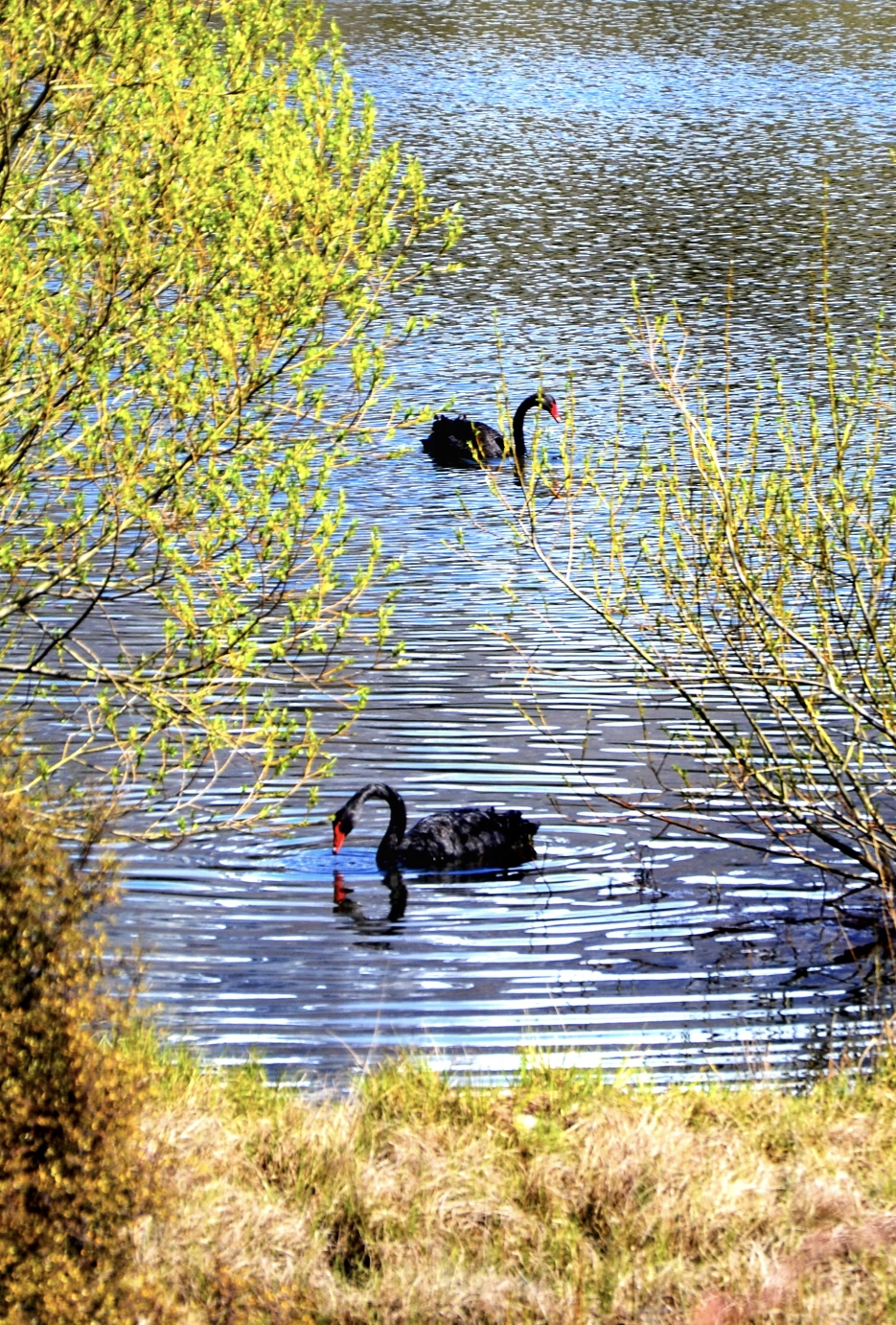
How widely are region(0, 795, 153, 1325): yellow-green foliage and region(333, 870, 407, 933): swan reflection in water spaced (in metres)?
5.86

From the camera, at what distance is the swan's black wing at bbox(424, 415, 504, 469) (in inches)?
A: 1023

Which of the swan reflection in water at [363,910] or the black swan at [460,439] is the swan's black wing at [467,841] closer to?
the swan reflection in water at [363,910]

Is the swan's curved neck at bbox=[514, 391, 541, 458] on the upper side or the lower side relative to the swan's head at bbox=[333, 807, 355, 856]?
lower

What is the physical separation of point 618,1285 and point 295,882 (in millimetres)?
6181

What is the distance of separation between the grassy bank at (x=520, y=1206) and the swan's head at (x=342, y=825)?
4500mm

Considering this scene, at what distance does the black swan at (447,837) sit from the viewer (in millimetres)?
13766

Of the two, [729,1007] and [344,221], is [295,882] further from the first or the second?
[344,221]

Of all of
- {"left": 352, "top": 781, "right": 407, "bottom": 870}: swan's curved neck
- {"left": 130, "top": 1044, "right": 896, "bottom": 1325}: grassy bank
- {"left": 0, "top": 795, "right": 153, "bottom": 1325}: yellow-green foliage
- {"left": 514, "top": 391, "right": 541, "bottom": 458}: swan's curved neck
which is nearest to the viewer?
{"left": 0, "top": 795, "right": 153, "bottom": 1325}: yellow-green foliage

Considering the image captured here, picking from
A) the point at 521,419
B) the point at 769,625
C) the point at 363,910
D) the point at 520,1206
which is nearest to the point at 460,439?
the point at 521,419

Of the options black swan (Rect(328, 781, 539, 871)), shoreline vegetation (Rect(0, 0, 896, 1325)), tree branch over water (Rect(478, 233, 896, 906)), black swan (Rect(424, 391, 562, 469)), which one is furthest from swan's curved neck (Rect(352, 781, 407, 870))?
black swan (Rect(424, 391, 562, 469))

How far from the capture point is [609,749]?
15.8 metres

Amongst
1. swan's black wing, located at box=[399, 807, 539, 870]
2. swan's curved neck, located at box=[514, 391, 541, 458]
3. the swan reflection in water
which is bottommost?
swan's curved neck, located at box=[514, 391, 541, 458]

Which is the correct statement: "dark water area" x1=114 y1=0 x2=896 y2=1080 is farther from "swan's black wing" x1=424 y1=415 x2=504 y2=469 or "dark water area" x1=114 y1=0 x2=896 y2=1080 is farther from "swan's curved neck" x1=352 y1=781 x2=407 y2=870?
"swan's black wing" x1=424 y1=415 x2=504 y2=469

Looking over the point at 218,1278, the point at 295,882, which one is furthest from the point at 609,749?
the point at 218,1278
